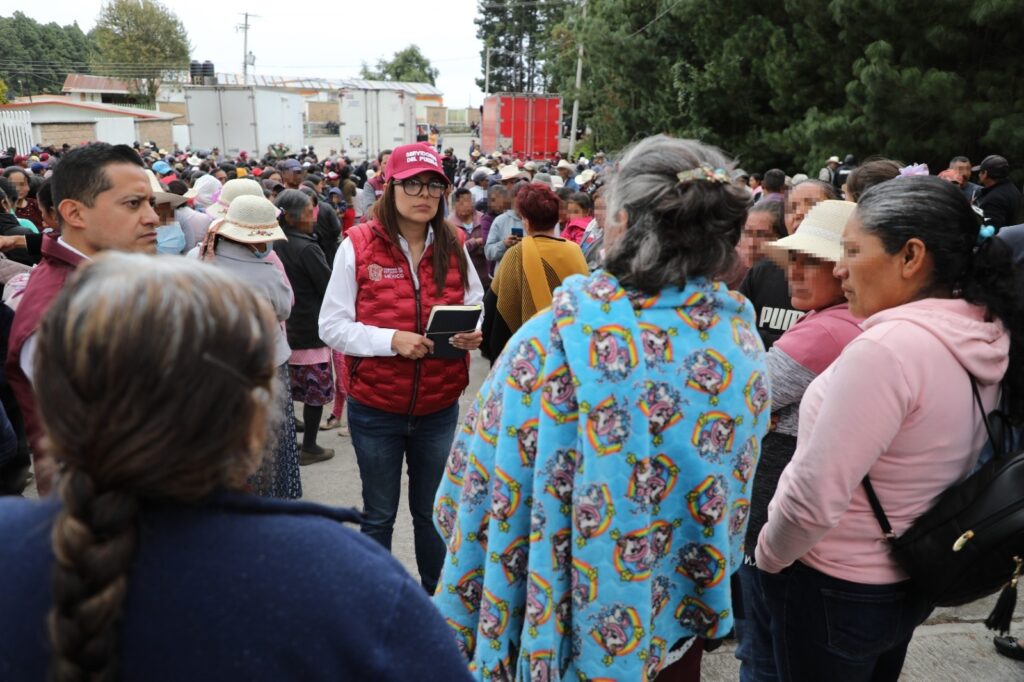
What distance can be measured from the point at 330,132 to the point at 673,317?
148 ft

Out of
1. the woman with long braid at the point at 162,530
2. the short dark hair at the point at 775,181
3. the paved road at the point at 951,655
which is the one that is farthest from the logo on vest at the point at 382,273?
the short dark hair at the point at 775,181

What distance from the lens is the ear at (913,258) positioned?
6.33 feet

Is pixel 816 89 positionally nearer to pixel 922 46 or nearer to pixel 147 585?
pixel 922 46

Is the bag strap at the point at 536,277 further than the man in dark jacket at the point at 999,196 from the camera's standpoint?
No

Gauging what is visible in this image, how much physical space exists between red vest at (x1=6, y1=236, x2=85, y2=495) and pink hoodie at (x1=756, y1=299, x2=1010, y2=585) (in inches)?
84.7

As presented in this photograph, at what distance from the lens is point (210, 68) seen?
35812mm

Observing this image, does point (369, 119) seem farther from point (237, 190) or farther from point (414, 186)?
point (414, 186)

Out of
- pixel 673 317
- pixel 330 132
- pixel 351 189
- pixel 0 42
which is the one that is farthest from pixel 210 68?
pixel 0 42

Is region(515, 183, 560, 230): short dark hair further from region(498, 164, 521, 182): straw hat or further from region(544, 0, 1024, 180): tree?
region(498, 164, 521, 182): straw hat

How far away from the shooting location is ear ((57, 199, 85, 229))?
8.50ft

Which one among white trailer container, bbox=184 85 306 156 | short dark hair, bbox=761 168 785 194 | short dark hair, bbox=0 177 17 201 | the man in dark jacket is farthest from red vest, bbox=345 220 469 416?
white trailer container, bbox=184 85 306 156

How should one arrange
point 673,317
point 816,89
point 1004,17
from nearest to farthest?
point 673,317, point 1004,17, point 816,89

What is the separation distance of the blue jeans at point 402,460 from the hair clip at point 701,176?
196cm

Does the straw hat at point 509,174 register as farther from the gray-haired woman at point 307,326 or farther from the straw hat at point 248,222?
the straw hat at point 248,222
